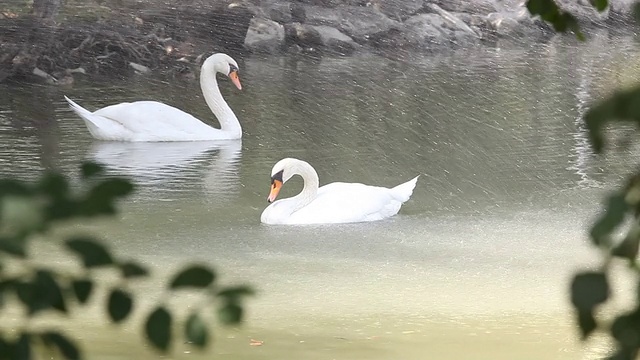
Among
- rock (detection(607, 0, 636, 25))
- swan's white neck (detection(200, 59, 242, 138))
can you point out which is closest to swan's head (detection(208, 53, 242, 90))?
swan's white neck (detection(200, 59, 242, 138))

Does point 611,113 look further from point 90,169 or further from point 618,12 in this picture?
point 618,12

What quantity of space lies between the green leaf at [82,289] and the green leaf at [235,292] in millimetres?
91

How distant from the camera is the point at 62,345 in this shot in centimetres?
85

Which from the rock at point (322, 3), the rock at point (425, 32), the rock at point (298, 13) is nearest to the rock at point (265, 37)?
the rock at point (298, 13)

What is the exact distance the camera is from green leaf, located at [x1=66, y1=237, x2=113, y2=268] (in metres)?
A: 0.83

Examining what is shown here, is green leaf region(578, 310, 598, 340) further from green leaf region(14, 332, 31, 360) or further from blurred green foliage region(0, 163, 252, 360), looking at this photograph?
green leaf region(14, 332, 31, 360)

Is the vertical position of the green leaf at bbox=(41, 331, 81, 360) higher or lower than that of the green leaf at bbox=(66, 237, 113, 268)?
lower

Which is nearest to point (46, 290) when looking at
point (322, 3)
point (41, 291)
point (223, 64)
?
point (41, 291)

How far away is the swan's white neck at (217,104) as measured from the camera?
8.91 m

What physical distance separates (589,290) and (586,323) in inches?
1.5

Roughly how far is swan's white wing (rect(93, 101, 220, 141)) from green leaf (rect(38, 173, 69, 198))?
8.02m

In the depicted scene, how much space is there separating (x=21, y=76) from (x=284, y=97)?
9.03 feet

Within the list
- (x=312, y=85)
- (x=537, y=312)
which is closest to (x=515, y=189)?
(x=537, y=312)

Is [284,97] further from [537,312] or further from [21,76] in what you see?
[537,312]
